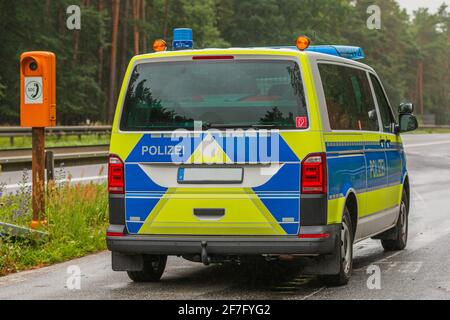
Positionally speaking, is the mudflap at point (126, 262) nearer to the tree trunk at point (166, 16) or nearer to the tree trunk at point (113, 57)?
the tree trunk at point (113, 57)

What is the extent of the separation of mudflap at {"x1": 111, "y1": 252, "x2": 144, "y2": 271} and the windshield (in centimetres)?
111

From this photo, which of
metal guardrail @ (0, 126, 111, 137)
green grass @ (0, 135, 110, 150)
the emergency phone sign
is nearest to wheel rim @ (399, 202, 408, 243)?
the emergency phone sign

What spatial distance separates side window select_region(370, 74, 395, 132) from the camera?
10.5m

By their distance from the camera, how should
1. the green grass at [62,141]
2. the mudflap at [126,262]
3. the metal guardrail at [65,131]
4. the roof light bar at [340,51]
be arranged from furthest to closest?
the green grass at [62,141]
the metal guardrail at [65,131]
the roof light bar at [340,51]
the mudflap at [126,262]

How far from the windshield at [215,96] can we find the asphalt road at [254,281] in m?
1.38

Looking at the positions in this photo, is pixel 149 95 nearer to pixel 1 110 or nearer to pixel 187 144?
pixel 187 144

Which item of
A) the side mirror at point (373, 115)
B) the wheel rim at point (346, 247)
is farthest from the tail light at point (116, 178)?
the side mirror at point (373, 115)

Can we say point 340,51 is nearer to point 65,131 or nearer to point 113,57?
point 65,131

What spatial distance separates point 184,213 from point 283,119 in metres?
1.11

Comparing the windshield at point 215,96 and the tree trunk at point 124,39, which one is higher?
the tree trunk at point 124,39

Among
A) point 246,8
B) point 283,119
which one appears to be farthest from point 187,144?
point 246,8

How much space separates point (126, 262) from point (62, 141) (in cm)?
3116

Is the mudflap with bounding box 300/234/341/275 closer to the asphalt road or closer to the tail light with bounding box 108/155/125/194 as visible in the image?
the asphalt road

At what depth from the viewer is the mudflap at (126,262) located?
853 centimetres
